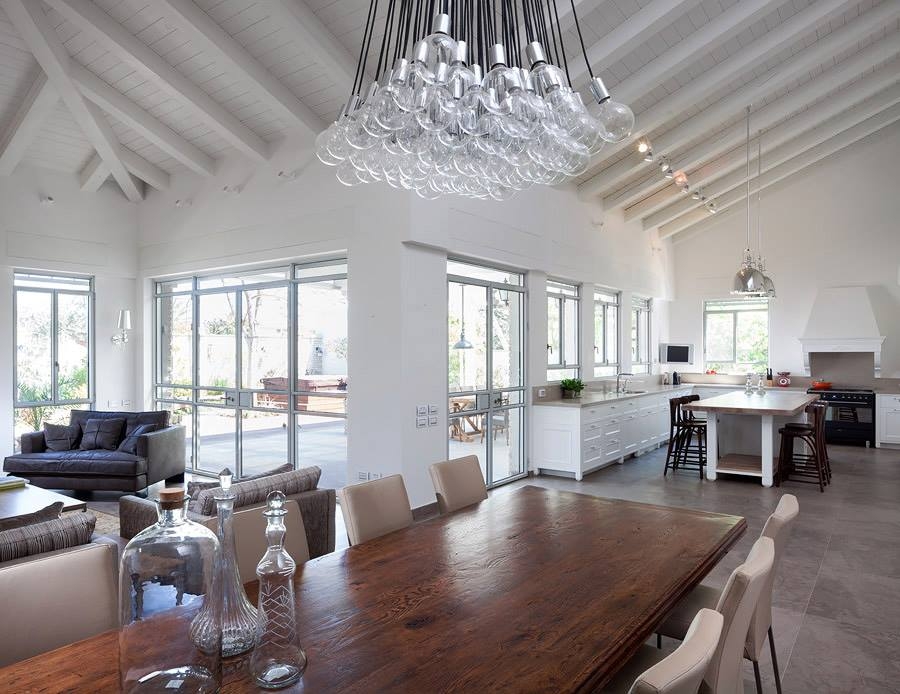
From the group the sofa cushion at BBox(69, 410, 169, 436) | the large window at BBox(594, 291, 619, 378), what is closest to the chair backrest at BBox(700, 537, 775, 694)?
the sofa cushion at BBox(69, 410, 169, 436)

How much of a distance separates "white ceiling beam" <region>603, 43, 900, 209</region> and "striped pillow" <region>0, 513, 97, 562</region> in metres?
7.50

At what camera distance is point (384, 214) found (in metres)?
5.39

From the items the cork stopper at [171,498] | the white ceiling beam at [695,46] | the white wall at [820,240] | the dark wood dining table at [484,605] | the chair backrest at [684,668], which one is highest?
the white ceiling beam at [695,46]

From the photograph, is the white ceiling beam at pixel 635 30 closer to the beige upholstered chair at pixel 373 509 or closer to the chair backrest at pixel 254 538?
the beige upholstered chair at pixel 373 509

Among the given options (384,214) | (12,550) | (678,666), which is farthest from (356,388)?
(678,666)

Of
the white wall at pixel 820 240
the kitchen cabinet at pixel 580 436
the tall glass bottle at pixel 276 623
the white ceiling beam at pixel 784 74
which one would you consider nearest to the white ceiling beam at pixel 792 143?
the white ceiling beam at pixel 784 74

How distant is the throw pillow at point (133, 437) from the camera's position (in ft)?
20.6

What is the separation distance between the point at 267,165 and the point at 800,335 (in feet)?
28.3

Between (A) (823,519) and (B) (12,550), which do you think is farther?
(A) (823,519)

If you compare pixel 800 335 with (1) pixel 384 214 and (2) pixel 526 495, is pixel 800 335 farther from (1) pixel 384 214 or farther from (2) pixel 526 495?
(2) pixel 526 495

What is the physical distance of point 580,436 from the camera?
683cm

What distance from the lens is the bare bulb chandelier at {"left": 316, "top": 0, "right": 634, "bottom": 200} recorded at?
231cm

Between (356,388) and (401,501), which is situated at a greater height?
(356,388)

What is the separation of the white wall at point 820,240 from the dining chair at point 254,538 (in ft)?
32.9
